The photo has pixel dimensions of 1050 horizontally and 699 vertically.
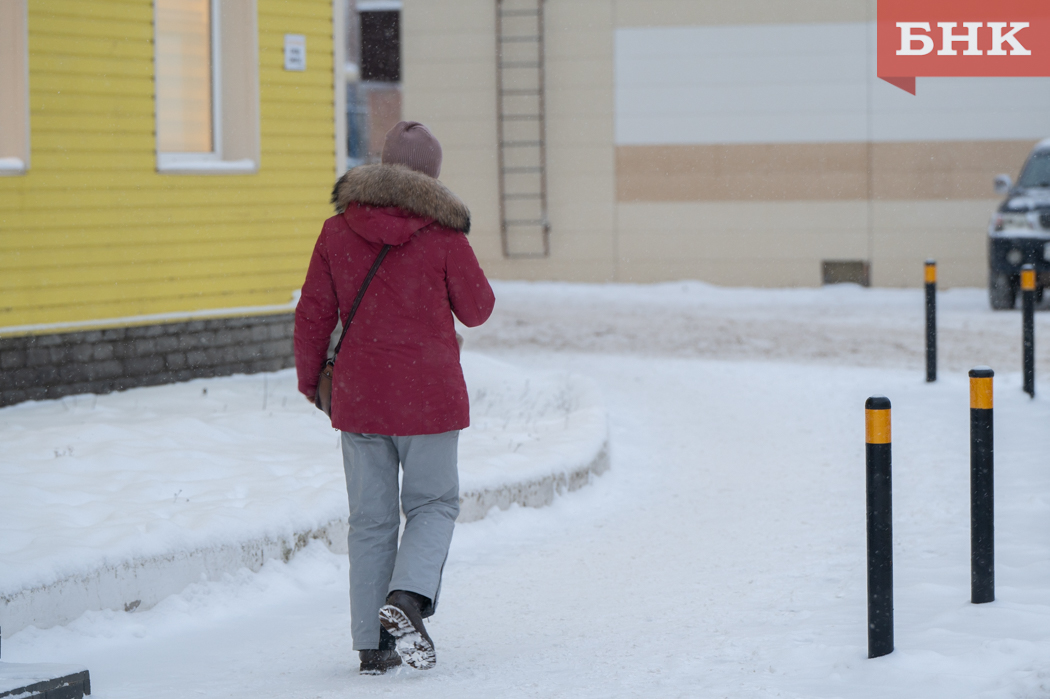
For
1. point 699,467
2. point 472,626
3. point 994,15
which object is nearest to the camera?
point 472,626

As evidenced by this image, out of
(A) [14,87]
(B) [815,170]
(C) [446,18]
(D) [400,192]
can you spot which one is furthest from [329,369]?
(C) [446,18]

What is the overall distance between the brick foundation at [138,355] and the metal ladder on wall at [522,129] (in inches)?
447

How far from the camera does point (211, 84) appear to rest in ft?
35.4

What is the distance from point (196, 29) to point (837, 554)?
279 inches

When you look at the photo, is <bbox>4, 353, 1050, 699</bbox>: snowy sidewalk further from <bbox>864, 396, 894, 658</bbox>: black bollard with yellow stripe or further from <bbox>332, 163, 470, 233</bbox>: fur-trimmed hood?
<bbox>332, 163, 470, 233</bbox>: fur-trimmed hood

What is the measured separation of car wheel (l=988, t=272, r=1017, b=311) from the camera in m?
17.5

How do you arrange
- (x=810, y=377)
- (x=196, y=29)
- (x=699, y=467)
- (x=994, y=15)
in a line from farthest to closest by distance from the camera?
(x=994, y=15) < (x=810, y=377) < (x=196, y=29) < (x=699, y=467)

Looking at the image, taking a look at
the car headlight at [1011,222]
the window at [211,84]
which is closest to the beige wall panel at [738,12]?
the car headlight at [1011,222]

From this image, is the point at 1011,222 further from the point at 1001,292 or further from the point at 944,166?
the point at 944,166

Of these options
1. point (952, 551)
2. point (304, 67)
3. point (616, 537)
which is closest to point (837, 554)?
Answer: point (952, 551)

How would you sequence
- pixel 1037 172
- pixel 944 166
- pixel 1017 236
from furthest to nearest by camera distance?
pixel 944 166, pixel 1037 172, pixel 1017 236

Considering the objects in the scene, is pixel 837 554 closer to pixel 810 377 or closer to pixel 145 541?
pixel 145 541

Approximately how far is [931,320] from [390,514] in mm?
7091

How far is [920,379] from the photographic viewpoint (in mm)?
11258
